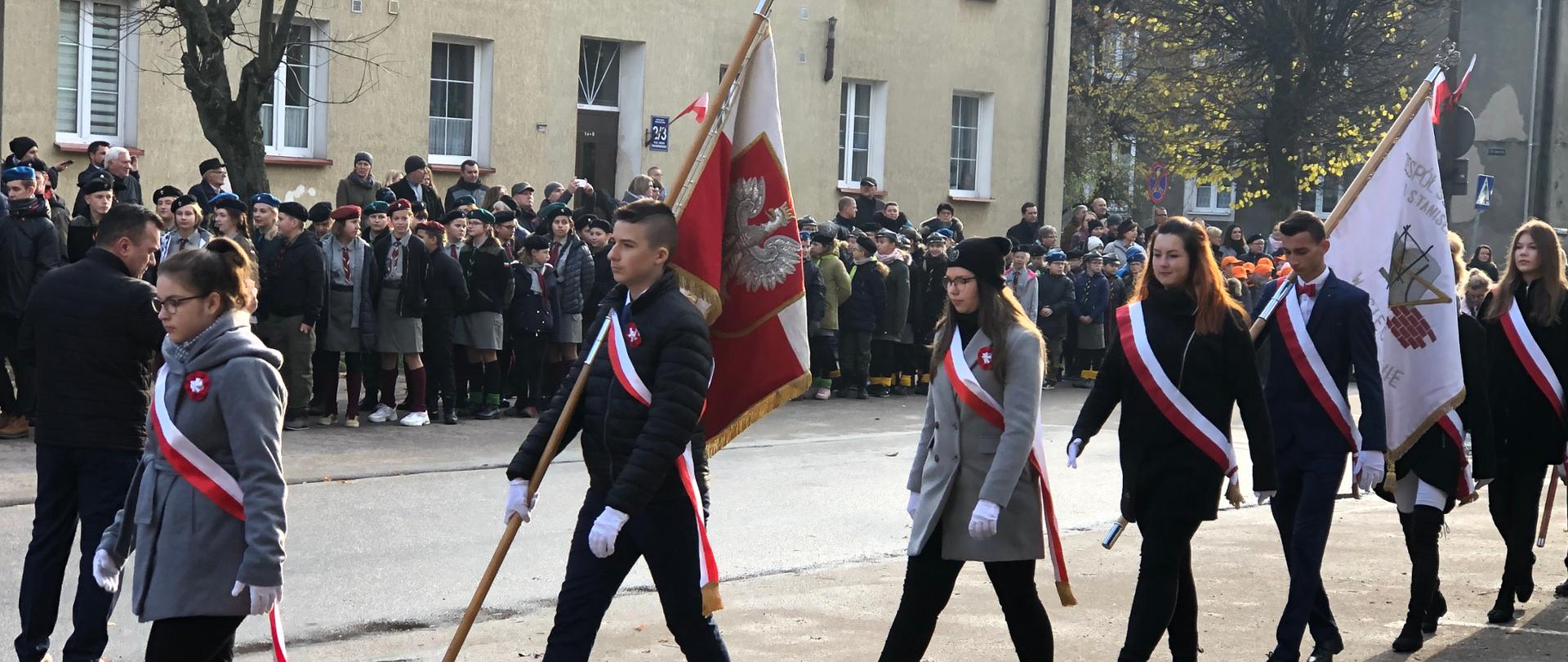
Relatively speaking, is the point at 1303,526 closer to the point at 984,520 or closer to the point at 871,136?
the point at 984,520

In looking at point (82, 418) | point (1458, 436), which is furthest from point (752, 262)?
point (1458, 436)

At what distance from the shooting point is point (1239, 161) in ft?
114

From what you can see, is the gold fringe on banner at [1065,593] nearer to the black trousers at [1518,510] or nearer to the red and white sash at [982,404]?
the red and white sash at [982,404]

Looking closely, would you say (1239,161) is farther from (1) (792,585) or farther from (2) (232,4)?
(1) (792,585)

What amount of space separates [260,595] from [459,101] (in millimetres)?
18466

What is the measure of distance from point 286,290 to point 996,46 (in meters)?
18.0

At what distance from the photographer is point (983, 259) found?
609 centimetres

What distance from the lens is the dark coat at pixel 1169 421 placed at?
6359mm

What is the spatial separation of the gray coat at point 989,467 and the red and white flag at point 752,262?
2.41ft

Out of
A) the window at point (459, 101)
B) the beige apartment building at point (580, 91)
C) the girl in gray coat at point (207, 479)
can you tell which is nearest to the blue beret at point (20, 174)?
the beige apartment building at point (580, 91)

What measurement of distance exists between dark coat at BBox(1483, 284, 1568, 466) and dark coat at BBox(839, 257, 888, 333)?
34.8 ft

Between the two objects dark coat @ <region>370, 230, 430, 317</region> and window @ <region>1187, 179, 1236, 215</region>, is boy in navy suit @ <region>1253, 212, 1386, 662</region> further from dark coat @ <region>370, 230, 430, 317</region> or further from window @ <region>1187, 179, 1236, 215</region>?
window @ <region>1187, 179, 1236, 215</region>

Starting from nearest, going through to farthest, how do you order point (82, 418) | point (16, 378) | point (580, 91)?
point (82, 418)
point (16, 378)
point (580, 91)

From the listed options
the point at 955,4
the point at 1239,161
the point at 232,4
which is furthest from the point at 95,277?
the point at 1239,161
